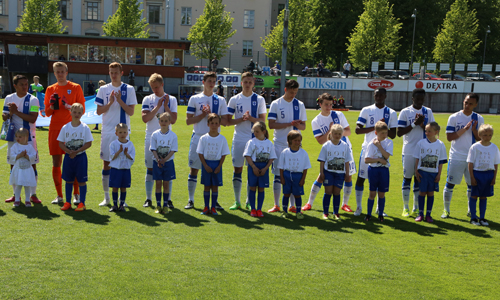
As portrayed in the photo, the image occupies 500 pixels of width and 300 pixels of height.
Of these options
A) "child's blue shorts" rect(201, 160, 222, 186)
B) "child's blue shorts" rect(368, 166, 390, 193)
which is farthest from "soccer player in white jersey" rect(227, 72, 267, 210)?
"child's blue shorts" rect(368, 166, 390, 193)

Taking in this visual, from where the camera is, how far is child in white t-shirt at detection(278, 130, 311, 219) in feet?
23.8

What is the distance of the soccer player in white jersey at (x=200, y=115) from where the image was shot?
25.3ft

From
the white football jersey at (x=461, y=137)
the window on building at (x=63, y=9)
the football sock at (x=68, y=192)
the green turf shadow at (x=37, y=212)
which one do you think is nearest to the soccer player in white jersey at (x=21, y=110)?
the green turf shadow at (x=37, y=212)

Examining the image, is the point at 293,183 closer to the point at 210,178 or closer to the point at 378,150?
the point at 210,178

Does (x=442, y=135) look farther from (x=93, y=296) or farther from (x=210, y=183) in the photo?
(x=93, y=296)

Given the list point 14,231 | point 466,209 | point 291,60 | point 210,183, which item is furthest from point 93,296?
point 291,60

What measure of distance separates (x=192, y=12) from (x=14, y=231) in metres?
55.6

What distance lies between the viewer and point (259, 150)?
735cm

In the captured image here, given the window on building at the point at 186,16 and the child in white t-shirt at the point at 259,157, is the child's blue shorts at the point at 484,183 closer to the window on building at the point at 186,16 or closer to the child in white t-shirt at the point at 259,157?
the child in white t-shirt at the point at 259,157

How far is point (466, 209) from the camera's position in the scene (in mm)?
8531

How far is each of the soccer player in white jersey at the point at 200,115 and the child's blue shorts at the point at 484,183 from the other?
4.18 m

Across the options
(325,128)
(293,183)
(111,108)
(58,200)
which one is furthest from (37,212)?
(325,128)

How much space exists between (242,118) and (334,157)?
168cm

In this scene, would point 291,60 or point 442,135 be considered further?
point 291,60
